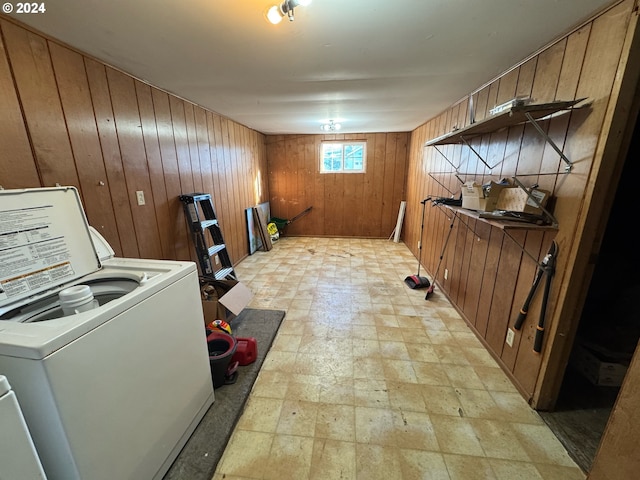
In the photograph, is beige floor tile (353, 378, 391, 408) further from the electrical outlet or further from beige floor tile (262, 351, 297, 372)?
the electrical outlet

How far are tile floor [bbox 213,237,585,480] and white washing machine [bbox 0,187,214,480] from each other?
40cm

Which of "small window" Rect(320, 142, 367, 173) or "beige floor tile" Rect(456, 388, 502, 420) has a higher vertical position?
"small window" Rect(320, 142, 367, 173)

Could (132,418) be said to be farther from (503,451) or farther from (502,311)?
(502,311)

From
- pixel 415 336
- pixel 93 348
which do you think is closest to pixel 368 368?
pixel 415 336

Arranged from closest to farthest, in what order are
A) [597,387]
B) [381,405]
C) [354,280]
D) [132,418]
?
[132,418]
[381,405]
[597,387]
[354,280]

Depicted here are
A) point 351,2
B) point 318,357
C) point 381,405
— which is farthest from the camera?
point 318,357

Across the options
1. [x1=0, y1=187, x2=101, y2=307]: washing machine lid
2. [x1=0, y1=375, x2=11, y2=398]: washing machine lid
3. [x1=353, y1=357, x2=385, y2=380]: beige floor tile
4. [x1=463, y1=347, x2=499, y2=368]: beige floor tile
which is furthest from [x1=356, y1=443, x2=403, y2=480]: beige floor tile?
[x1=0, y1=187, x2=101, y2=307]: washing machine lid

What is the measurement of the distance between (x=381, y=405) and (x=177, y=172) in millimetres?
2604

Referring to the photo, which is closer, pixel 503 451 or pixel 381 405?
pixel 503 451

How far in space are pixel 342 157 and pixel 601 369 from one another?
4531mm

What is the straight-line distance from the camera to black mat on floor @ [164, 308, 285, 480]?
119 cm

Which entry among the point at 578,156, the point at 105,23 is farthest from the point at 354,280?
the point at 105,23

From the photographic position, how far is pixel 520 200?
1489 mm

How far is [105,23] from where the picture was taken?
1.29 metres
